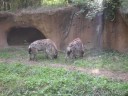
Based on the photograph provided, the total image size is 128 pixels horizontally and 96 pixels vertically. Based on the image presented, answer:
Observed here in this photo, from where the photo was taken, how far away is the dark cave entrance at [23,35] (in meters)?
15.5

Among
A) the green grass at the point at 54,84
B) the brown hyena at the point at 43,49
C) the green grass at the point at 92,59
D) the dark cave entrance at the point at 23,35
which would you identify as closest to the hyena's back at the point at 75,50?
the green grass at the point at 92,59

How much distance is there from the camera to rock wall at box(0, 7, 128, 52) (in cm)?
1233

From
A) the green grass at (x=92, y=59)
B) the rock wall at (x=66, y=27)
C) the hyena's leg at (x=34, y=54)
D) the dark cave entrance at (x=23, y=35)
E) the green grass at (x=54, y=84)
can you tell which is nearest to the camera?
the green grass at (x=54, y=84)

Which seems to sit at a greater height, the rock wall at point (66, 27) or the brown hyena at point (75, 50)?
the rock wall at point (66, 27)

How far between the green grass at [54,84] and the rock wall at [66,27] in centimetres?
367

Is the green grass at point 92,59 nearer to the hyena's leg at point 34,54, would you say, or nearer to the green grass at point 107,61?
the green grass at point 107,61

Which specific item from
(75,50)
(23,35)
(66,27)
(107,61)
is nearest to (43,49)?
(75,50)

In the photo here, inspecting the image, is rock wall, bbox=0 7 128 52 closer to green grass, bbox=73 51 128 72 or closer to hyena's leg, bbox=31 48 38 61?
green grass, bbox=73 51 128 72

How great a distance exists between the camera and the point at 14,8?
48.0 ft

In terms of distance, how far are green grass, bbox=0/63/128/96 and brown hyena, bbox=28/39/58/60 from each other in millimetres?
1894

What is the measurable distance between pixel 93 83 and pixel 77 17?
5.68 metres

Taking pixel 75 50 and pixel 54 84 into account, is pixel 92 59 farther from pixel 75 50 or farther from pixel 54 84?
pixel 54 84

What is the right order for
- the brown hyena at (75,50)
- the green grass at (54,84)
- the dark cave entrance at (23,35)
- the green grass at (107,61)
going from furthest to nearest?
the dark cave entrance at (23,35) < the brown hyena at (75,50) < the green grass at (107,61) < the green grass at (54,84)

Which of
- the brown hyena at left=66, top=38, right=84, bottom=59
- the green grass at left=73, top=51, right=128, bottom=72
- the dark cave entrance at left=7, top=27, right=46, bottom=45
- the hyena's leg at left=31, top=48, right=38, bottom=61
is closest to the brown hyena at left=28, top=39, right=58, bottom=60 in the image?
the hyena's leg at left=31, top=48, right=38, bottom=61
